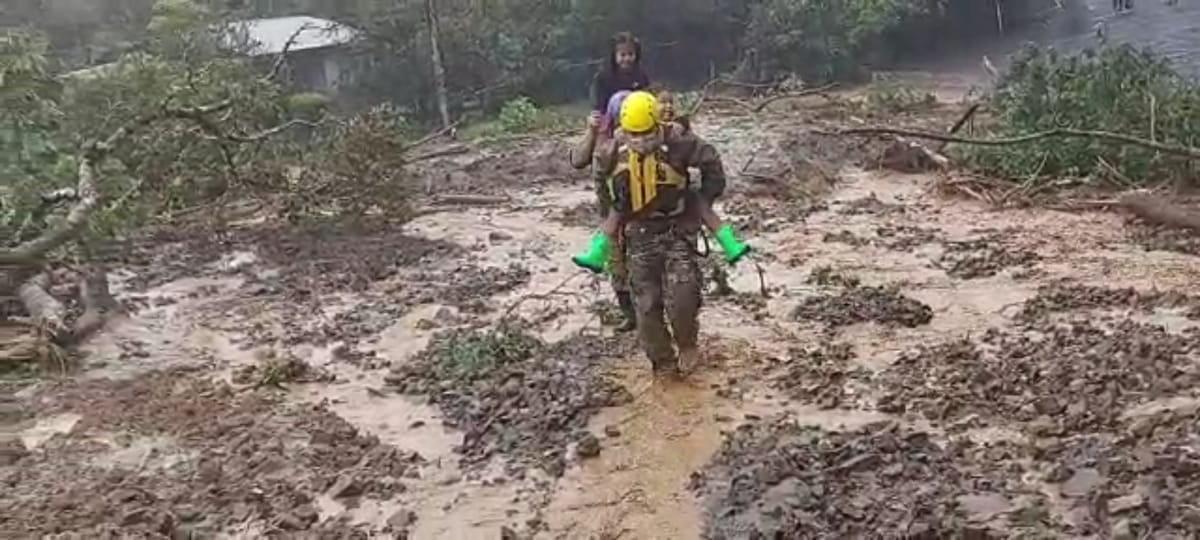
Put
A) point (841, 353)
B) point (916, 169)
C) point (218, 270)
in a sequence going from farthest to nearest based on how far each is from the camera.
Answer: point (916, 169) < point (218, 270) < point (841, 353)

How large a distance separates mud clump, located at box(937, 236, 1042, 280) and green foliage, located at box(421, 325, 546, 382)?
3257 mm

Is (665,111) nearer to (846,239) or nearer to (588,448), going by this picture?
(588,448)

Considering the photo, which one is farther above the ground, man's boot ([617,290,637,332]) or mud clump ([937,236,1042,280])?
man's boot ([617,290,637,332])

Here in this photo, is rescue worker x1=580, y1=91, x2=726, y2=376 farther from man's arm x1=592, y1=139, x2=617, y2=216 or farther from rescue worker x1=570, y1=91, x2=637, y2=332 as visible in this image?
rescue worker x1=570, y1=91, x2=637, y2=332

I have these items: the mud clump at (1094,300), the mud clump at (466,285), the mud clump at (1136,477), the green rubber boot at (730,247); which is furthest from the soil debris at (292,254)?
the mud clump at (1136,477)

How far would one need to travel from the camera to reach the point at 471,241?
1211 centimetres

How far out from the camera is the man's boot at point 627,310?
7672mm

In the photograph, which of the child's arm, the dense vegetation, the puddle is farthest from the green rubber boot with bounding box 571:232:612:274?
the dense vegetation

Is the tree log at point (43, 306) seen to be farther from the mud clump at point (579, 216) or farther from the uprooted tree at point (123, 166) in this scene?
the mud clump at point (579, 216)

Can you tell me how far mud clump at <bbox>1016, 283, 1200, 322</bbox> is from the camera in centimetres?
794

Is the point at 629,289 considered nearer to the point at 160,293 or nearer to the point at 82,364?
the point at 82,364

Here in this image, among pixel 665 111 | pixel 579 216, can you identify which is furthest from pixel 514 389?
pixel 579 216

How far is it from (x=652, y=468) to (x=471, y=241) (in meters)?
6.47

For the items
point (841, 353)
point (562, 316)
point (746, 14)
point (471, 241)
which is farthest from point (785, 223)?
point (746, 14)
